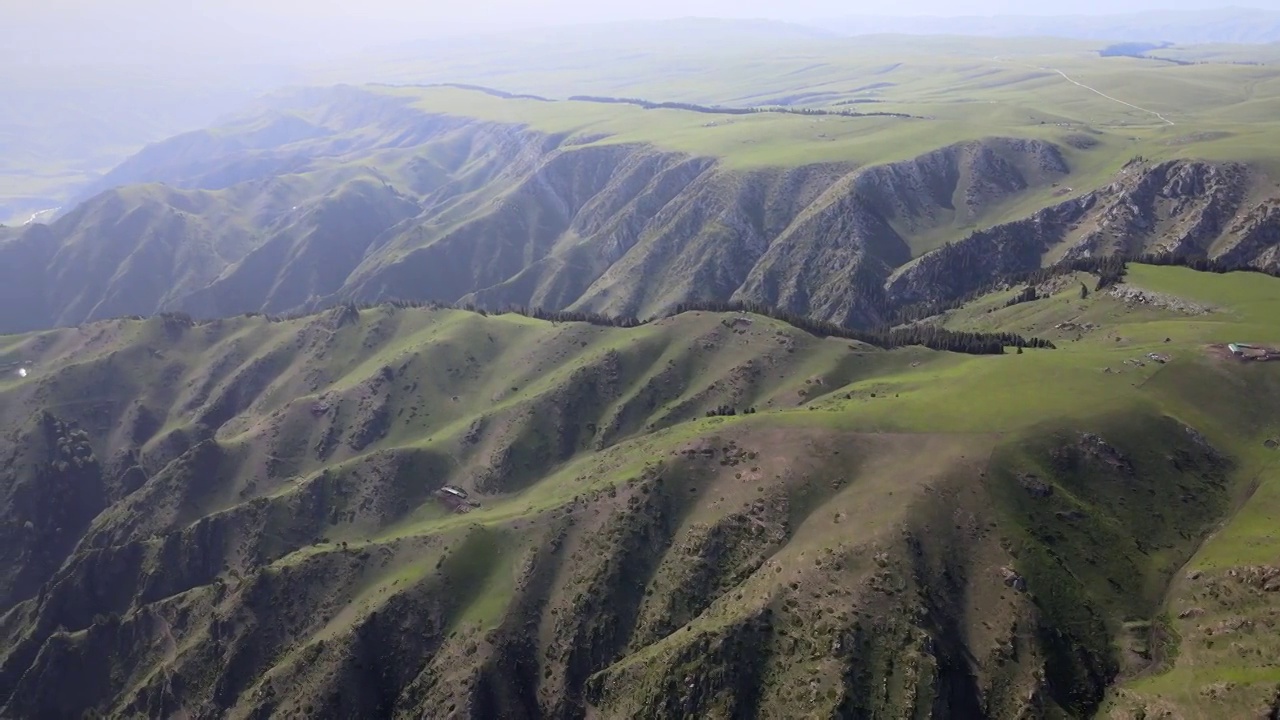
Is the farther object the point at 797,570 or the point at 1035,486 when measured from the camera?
the point at 1035,486

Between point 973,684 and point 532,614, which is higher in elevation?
point 973,684

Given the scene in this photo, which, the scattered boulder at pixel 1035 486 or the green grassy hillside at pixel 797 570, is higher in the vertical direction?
the scattered boulder at pixel 1035 486

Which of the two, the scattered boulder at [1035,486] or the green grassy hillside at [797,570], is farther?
the scattered boulder at [1035,486]

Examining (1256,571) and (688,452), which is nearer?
(1256,571)

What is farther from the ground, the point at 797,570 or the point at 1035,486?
the point at 1035,486

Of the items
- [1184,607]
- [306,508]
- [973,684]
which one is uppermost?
[1184,607]

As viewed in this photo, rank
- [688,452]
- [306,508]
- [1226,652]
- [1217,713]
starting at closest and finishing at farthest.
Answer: [1217,713]
[1226,652]
[688,452]
[306,508]

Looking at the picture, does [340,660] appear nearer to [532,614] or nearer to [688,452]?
[532,614]

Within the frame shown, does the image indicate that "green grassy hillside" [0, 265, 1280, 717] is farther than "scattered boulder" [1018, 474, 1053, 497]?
No

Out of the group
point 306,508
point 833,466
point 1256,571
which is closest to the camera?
point 1256,571

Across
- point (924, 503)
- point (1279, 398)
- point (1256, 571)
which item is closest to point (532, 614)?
point (924, 503)

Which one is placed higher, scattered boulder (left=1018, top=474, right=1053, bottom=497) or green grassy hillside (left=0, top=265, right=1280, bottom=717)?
scattered boulder (left=1018, top=474, right=1053, bottom=497)
